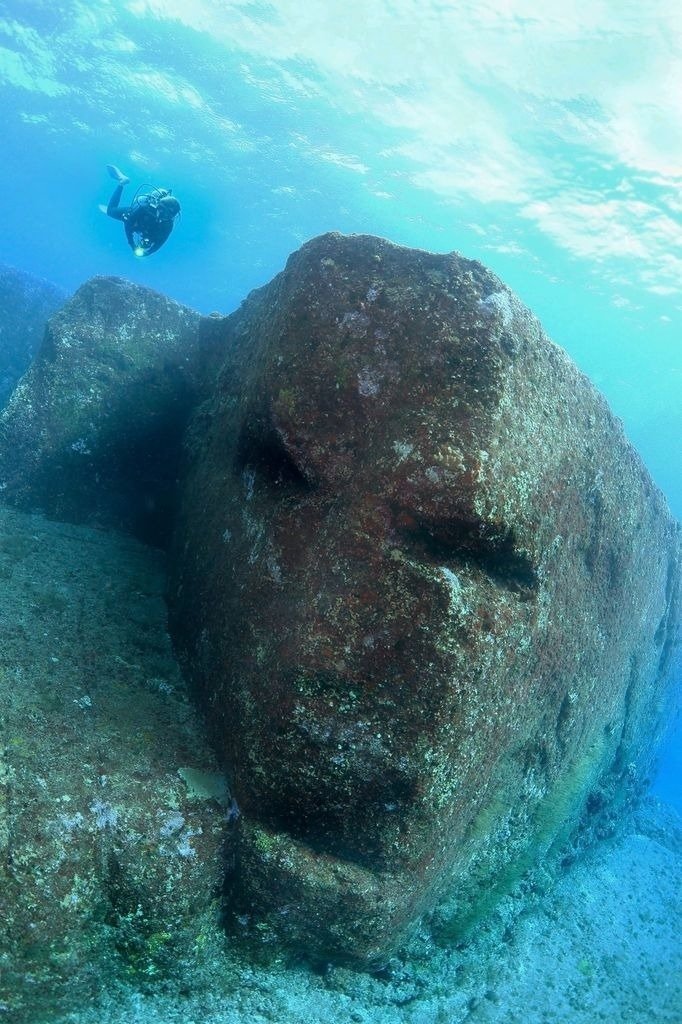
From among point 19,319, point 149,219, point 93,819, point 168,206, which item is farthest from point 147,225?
point 93,819

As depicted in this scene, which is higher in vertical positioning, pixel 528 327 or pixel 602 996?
pixel 528 327

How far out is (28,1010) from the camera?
2.91 metres

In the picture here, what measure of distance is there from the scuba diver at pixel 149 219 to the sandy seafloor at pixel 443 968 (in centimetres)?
503

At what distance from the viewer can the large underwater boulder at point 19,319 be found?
8836 millimetres

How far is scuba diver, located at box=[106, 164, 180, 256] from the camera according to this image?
8.08m

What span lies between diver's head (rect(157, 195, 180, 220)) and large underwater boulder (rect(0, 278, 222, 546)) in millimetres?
2497

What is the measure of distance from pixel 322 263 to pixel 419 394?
126cm

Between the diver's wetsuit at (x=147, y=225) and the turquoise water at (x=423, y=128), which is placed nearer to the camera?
the diver's wetsuit at (x=147, y=225)

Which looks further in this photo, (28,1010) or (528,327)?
(528,327)

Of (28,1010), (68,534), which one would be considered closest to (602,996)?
(28,1010)

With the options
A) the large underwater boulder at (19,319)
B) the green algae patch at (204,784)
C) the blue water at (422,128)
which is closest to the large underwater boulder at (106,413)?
the green algae patch at (204,784)

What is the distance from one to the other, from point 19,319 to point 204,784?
8.74 metres

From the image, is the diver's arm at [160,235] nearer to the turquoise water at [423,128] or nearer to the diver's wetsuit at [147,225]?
the diver's wetsuit at [147,225]

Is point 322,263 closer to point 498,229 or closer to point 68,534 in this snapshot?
point 68,534
